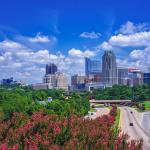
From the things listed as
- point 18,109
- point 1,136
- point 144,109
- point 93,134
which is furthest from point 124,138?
point 144,109

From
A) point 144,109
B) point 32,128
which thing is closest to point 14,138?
point 32,128

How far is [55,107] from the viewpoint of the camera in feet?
330

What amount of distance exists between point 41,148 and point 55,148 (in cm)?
121

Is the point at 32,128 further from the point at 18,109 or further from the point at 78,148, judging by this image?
the point at 18,109

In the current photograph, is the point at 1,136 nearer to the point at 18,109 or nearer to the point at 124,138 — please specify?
the point at 124,138

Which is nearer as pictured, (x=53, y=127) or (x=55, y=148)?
(x=55, y=148)

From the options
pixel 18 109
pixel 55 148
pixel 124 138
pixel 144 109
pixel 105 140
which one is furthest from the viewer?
pixel 144 109

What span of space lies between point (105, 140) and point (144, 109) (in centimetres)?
16880

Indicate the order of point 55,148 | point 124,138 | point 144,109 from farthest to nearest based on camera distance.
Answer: point 144,109, point 124,138, point 55,148

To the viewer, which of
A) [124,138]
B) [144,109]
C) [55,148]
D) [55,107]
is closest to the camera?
[55,148]

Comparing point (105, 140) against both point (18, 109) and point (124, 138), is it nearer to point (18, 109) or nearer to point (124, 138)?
point (124, 138)

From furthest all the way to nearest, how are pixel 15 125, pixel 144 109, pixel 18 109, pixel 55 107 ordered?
1. pixel 144 109
2. pixel 55 107
3. pixel 18 109
4. pixel 15 125

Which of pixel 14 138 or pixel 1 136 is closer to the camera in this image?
pixel 14 138

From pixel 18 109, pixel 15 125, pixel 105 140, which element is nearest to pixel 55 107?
pixel 18 109
